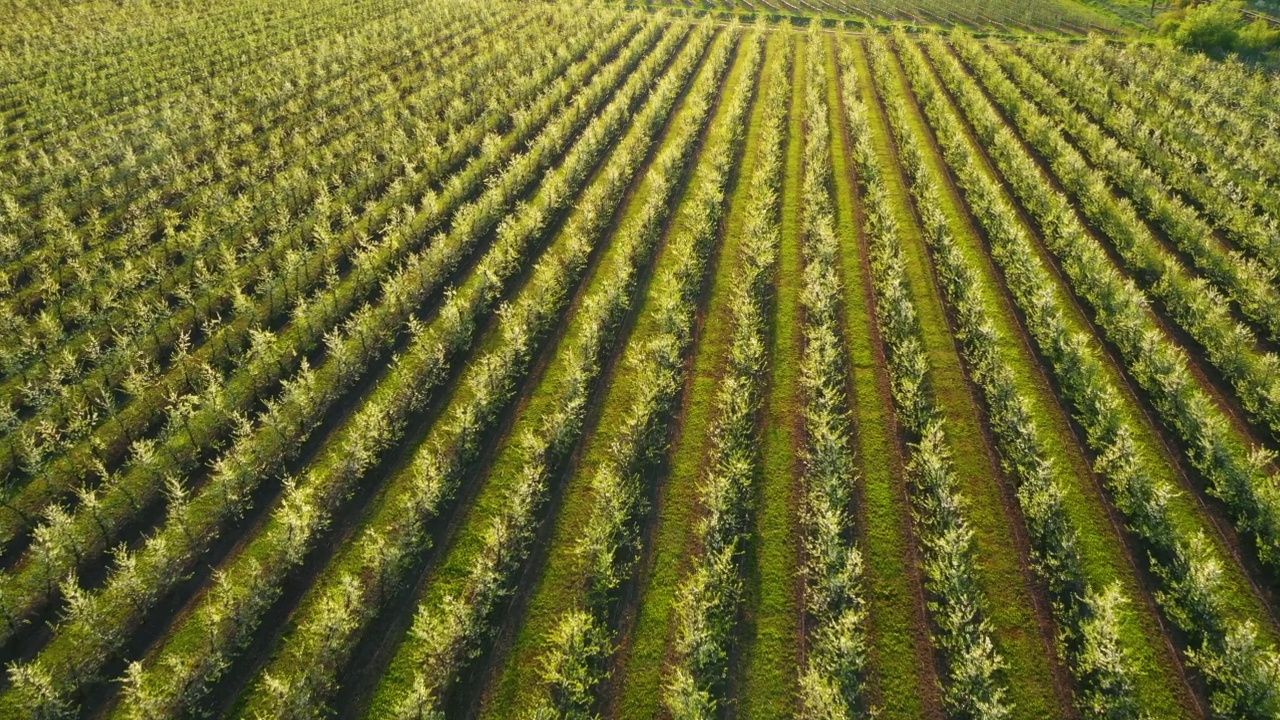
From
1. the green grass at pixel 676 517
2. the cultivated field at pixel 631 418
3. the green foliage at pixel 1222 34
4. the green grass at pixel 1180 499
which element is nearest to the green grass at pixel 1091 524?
the cultivated field at pixel 631 418

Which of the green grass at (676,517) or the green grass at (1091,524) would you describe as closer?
the green grass at (676,517)

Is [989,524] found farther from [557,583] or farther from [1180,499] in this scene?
[557,583]

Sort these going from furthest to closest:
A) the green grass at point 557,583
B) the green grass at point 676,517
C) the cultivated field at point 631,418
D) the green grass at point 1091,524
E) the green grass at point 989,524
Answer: the green grass at point 989,524 → the green grass at point 1091,524 → the green grass at point 676,517 → the cultivated field at point 631,418 → the green grass at point 557,583

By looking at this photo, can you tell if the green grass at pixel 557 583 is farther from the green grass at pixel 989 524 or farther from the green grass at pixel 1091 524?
the green grass at pixel 1091 524

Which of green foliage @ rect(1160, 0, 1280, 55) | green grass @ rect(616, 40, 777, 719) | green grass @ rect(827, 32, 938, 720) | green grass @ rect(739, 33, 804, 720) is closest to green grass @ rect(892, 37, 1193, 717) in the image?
green grass @ rect(827, 32, 938, 720)

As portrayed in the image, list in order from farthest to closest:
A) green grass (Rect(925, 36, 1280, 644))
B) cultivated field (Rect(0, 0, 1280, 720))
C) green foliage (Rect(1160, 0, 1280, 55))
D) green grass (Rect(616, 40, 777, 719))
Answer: green foliage (Rect(1160, 0, 1280, 55))
green grass (Rect(925, 36, 1280, 644))
green grass (Rect(616, 40, 777, 719))
cultivated field (Rect(0, 0, 1280, 720))

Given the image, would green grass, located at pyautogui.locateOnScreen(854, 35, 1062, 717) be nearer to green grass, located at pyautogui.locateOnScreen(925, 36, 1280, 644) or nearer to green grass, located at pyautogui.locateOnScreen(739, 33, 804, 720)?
green grass, located at pyautogui.locateOnScreen(925, 36, 1280, 644)
